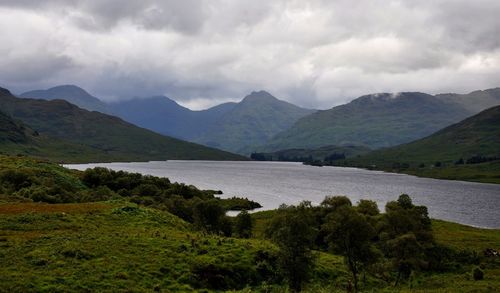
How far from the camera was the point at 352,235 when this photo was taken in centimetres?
5959

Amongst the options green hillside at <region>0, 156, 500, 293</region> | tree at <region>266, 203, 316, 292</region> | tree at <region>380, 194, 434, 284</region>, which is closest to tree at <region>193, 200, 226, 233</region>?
green hillside at <region>0, 156, 500, 293</region>

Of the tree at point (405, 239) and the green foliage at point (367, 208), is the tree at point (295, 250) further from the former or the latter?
the green foliage at point (367, 208)

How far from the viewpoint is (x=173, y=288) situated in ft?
150

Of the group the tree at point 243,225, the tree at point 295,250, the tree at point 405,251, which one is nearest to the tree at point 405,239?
the tree at point 405,251

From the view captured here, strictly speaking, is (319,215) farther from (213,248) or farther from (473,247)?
(213,248)

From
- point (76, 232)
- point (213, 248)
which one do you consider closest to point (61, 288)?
point (76, 232)

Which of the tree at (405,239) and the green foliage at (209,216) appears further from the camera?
the green foliage at (209,216)

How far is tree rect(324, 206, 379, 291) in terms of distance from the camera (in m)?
59.0

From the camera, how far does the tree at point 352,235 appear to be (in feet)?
194

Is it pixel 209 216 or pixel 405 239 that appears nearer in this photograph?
pixel 405 239

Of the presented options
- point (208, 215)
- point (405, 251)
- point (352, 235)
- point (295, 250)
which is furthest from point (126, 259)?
point (208, 215)

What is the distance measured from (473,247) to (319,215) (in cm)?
3452

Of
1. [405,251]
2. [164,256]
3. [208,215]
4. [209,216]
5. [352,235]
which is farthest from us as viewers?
[209,216]

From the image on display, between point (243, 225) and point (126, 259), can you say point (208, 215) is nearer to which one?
point (243, 225)
